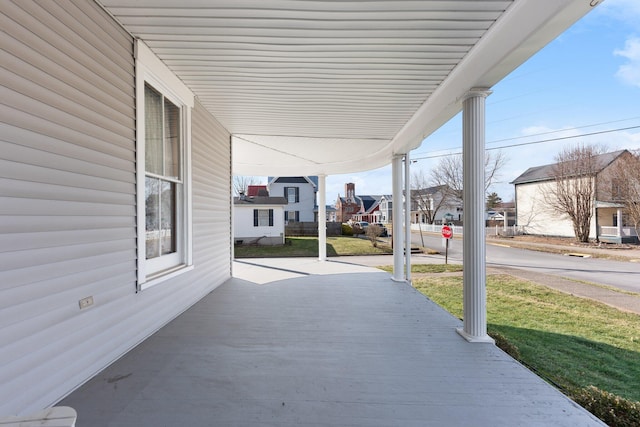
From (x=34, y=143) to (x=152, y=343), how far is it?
1998 millimetres

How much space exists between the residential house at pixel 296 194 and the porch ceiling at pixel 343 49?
17.4 meters

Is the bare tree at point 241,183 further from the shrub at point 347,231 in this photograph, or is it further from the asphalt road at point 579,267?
the asphalt road at point 579,267

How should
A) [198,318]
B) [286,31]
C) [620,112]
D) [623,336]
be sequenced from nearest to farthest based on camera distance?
[286,31] → [198,318] → [623,336] → [620,112]

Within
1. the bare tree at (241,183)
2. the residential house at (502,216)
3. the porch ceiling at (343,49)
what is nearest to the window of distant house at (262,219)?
the porch ceiling at (343,49)

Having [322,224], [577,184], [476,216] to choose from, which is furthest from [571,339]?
[577,184]

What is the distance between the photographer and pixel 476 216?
2.87 m

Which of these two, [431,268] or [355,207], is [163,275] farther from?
[355,207]

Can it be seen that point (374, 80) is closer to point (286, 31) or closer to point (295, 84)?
point (295, 84)

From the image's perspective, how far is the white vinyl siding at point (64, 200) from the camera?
5.26ft

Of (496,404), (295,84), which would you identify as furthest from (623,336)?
(295,84)

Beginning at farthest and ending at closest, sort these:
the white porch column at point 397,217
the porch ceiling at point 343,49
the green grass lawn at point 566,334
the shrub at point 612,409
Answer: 1. the white porch column at point 397,217
2. the green grass lawn at point 566,334
3. the porch ceiling at point 343,49
4. the shrub at point 612,409

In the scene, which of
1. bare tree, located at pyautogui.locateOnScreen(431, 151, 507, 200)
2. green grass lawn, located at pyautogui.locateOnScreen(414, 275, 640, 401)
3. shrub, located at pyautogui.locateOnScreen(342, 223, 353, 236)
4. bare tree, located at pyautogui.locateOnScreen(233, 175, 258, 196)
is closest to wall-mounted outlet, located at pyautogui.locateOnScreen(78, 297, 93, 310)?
green grass lawn, located at pyautogui.locateOnScreen(414, 275, 640, 401)

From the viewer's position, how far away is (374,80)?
330 centimetres

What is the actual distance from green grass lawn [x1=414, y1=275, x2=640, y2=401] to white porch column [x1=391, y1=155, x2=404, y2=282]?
3.54 feet
